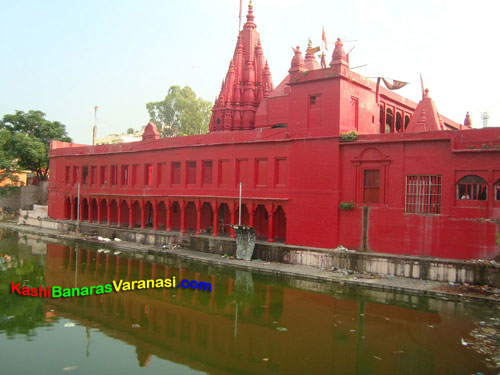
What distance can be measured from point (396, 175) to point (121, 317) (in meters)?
10.3

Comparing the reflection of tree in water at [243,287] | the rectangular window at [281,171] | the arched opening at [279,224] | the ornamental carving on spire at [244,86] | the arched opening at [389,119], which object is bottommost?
the reflection of tree in water at [243,287]

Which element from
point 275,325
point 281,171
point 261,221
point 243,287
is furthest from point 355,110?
point 275,325

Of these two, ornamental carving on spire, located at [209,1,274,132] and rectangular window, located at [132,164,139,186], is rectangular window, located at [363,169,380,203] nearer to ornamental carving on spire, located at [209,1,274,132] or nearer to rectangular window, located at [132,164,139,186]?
ornamental carving on spire, located at [209,1,274,132]

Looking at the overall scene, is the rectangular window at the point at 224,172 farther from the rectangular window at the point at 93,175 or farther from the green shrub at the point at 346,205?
the rectangular window at the point at 93,175

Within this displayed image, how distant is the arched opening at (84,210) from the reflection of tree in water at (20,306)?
41.3ft

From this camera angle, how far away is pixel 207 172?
22.3 metres

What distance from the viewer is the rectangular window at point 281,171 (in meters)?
18.9

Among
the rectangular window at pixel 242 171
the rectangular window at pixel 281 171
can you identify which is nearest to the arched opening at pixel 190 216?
the rectangular window at pixel 242 171

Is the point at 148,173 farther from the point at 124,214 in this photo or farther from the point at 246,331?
the point at 246,331

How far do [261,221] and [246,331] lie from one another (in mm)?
11444

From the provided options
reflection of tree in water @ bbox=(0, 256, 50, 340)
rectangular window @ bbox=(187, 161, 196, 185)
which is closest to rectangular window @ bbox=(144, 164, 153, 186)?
rectangular window @ bbox=(187, 161, 196, 185)

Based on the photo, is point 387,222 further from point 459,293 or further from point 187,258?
point 187,258

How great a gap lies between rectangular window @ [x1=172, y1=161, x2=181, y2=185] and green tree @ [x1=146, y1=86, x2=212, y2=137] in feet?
78.1

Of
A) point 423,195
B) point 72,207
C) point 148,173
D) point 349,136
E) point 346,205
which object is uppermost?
point 349,136
